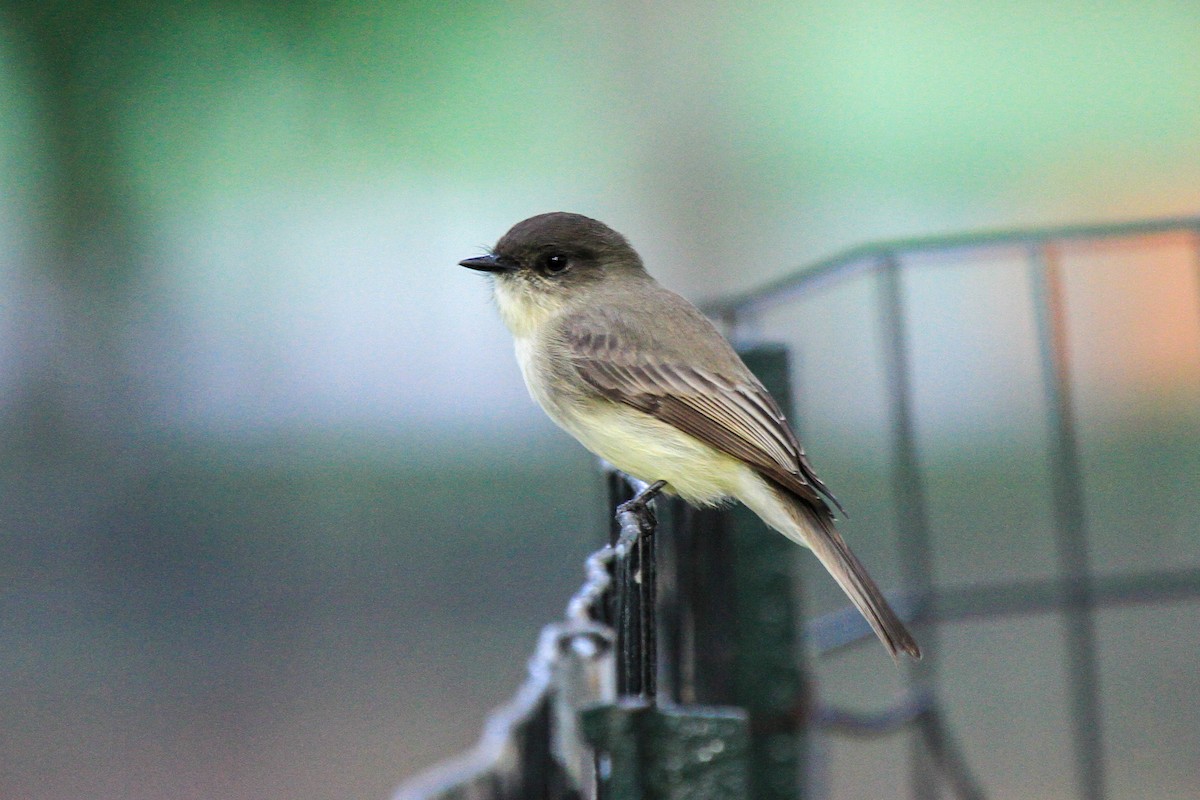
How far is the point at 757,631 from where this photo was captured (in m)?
2.58

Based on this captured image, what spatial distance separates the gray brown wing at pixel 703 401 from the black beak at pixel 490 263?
0.69 ft

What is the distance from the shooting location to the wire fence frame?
3.61m

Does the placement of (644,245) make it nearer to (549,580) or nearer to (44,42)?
(549,580)

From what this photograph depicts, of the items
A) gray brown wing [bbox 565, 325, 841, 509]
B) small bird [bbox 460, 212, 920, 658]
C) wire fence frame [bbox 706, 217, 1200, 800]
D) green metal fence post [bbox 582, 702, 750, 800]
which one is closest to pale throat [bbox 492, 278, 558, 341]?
small bird [bbox 460, 212, 920, 658]

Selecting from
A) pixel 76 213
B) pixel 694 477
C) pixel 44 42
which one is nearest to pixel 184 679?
pixel 76 213

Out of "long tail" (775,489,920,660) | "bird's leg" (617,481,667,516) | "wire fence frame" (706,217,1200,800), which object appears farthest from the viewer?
"wire fence frame" (706,217,1200,800)

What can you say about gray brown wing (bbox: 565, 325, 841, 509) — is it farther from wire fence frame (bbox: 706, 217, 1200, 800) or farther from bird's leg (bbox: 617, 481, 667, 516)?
wire fence frame (bbox: 706, 217, 1200, 800)

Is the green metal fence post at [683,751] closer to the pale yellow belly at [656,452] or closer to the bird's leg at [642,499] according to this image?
the bird's leg at [642,499]

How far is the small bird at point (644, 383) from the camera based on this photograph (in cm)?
248

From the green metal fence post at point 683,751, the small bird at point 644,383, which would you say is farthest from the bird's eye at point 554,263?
the green metal fence post at point 683,751

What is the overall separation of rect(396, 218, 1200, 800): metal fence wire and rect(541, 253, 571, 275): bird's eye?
0.47 m

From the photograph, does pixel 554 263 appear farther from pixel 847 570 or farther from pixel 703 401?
pixel 847 570

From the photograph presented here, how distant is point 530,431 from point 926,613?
16.0ft

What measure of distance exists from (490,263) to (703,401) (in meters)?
0.56
